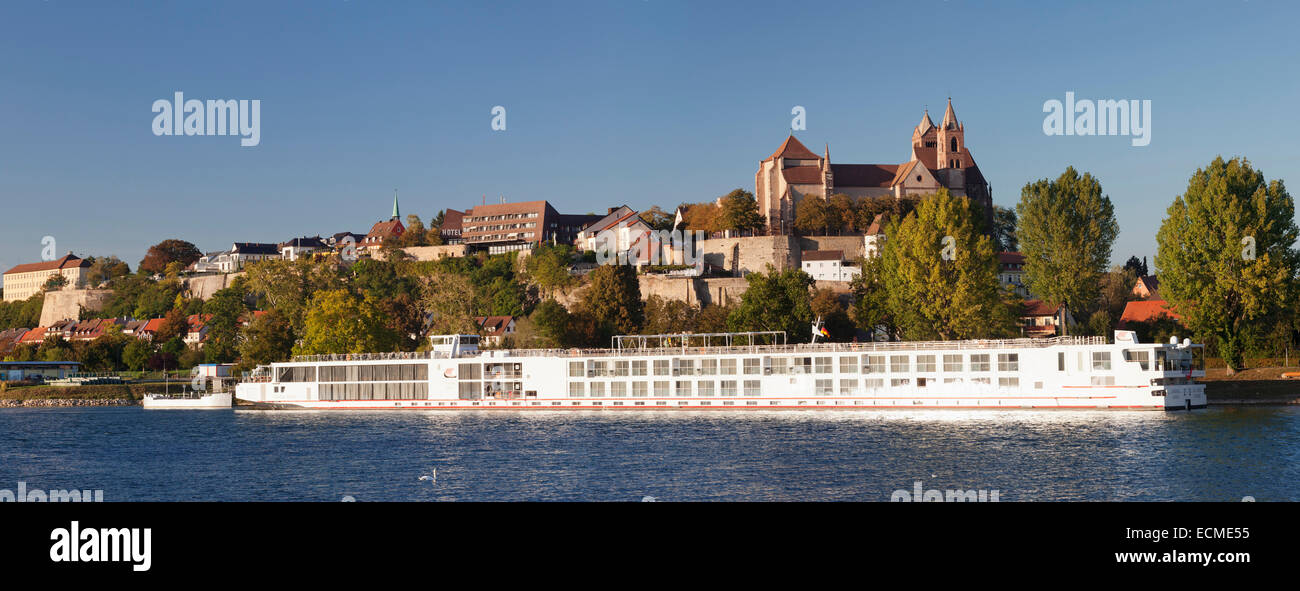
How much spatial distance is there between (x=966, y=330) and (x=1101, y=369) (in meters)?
16.3

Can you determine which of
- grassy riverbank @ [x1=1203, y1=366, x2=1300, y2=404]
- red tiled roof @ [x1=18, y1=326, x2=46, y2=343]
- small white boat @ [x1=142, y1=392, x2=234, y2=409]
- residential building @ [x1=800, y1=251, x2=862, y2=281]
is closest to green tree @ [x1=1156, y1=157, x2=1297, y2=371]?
grassy riverbank @ [x1=1203, y1=366, x2=1300, y2=404]

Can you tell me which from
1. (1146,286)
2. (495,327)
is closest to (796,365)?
(495,327)

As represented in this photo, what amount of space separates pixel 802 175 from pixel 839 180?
19.9 feet

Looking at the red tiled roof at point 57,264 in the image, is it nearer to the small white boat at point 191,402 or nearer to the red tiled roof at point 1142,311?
the small white boat at point 191,402

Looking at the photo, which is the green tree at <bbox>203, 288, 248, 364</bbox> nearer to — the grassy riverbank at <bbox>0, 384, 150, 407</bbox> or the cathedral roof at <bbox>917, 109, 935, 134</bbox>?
the grassy riverbank at <bbox>0, 384, 150, 407</bbox>

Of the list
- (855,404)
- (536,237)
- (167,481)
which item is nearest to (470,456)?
(167,481)

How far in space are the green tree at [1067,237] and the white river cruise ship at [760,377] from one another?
11.9m

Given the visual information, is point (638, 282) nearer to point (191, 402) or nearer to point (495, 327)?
point (495, 327)

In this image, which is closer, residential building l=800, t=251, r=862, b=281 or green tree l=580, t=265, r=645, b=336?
green tree l=580, t=265, r=645, b=336

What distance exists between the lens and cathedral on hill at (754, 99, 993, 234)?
133500mm

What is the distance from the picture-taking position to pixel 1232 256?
67938mm
